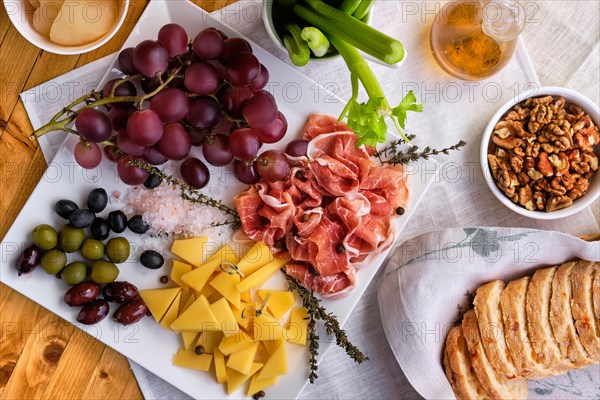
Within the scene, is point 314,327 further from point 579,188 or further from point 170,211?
point 579,188

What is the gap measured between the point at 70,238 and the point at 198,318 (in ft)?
0.96

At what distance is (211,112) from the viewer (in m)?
1.10

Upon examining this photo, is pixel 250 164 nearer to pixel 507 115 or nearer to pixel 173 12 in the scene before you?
pixel 173 12

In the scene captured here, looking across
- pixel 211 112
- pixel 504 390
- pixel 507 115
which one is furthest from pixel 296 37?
pixel 504 390

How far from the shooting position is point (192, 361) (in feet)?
3.95

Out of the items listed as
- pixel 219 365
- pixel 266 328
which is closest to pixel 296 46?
pixel 266 328

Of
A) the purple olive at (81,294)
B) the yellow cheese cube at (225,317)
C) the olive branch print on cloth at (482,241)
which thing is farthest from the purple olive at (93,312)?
the olive branch print on cloth at (482,241)

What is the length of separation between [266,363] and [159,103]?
1.81 ft

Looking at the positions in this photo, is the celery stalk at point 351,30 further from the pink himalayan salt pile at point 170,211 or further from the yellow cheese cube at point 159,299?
the yellow cheese cube at point 159,299

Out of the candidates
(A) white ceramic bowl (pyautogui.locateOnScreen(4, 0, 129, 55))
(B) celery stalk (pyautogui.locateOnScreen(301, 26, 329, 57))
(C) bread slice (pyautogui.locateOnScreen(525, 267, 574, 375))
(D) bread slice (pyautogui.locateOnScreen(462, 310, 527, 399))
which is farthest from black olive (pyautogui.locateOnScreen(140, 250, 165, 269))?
(C) bread slice (pyautogui.locateOnScreen(525, 267, 574, 375))

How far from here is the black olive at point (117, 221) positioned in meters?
1.17

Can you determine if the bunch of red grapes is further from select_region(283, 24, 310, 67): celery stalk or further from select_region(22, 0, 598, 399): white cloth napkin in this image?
select_region(22, 0, 598, 399): white cloth napkin

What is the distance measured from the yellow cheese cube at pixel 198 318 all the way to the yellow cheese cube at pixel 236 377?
110mm

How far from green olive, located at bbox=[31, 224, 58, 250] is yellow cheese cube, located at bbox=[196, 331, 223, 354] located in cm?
34
